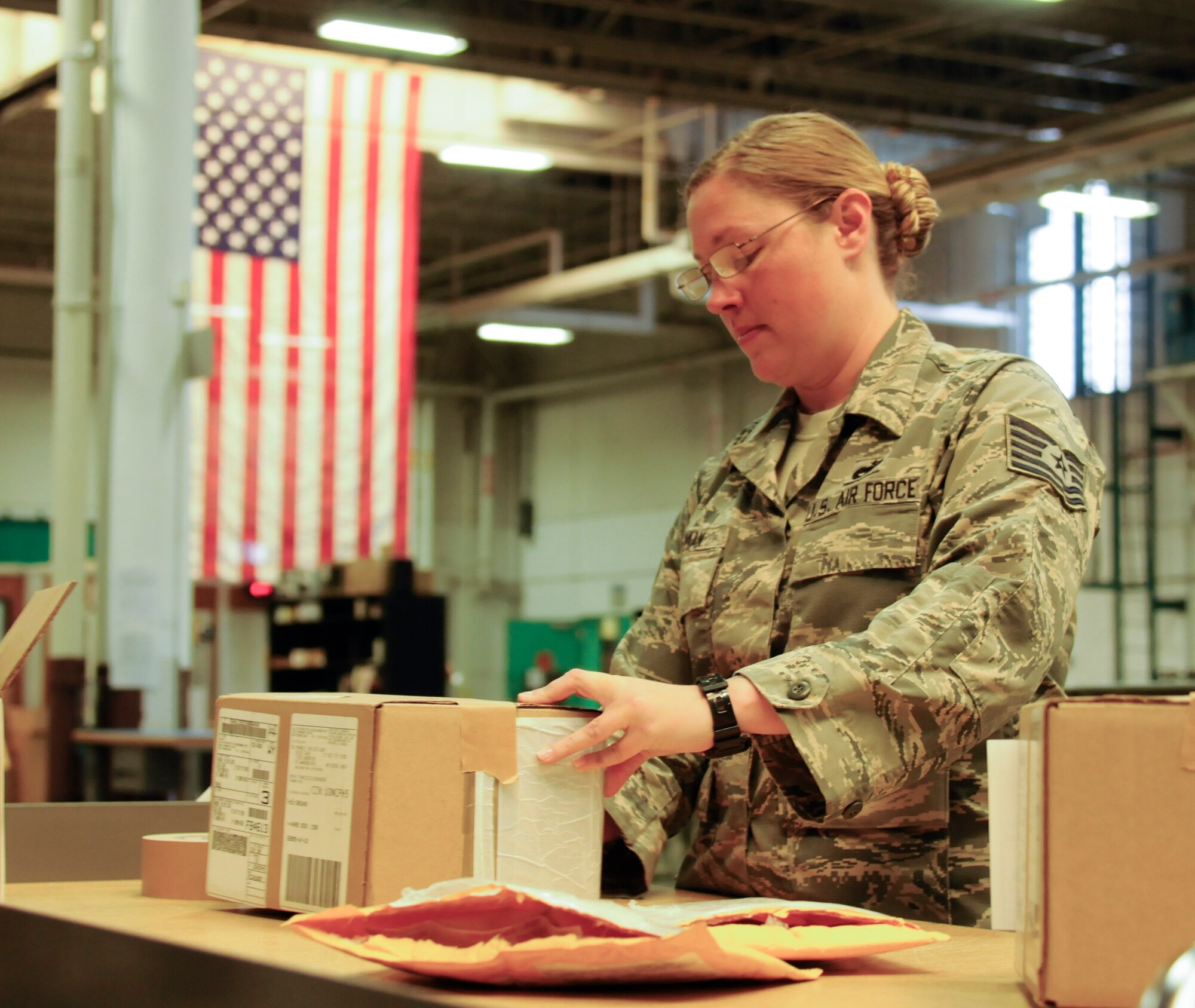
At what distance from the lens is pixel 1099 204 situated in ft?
38.2

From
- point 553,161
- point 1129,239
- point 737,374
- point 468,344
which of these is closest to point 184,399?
point 553,161

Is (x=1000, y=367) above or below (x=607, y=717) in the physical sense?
above

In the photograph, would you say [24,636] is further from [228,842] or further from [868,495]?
[868,495]

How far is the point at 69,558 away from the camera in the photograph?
530cm

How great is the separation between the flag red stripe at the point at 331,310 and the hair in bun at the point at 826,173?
6135mm

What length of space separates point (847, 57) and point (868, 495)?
32.3 ft

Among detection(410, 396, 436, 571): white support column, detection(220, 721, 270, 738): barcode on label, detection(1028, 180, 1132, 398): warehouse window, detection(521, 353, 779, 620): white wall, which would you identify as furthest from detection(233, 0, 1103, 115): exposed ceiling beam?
detection(220, 721, 270, 738): barcode on label

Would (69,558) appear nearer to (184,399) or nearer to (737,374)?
(184,399)

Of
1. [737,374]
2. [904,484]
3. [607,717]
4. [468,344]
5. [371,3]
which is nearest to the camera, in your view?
[607,717]

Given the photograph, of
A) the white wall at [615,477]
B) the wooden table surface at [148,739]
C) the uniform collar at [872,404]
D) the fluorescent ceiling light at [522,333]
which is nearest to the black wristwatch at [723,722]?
the uniform collar at [872,404]

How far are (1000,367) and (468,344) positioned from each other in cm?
1712

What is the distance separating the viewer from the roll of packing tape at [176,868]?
4.32 ft

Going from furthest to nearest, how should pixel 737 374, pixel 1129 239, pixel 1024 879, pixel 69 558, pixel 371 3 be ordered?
pixel 737 374, pixel 1129 239, pixel 371 3, pixel 69 558, pixel 1024 879

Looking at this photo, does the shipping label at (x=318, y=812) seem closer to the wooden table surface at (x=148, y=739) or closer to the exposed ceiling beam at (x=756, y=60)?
the wooden table surface at (x=148, y=739)
